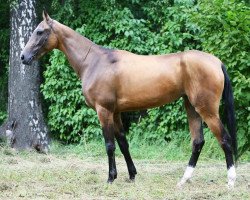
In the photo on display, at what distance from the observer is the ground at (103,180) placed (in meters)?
6.16

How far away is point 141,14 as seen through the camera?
39.7 feet

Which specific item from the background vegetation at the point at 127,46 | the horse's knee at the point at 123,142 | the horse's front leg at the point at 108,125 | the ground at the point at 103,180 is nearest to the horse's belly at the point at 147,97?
the horse's front leg at the point at 108,125

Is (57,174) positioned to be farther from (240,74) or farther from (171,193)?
(240,74)

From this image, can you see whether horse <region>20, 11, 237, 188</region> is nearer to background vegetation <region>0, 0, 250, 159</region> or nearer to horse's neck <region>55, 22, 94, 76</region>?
horse's neck <region>55, 22, 94, 76</region>

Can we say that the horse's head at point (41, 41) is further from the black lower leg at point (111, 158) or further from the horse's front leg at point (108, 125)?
the black lower leg at point (111, 158)

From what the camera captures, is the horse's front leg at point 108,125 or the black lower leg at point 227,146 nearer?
the black lower leg at point 227,146

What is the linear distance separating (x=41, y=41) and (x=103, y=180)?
2106 mm

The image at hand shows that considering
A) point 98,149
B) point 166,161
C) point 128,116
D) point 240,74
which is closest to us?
point 240,74

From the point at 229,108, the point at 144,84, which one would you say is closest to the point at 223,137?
the point at 229,108

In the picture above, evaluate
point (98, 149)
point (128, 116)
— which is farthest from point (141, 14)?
point (98, 149)

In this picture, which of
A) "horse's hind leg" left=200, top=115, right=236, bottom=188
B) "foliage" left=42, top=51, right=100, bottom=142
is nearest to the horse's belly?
"horse's hind leg" left=200, top=115, right=236, bottom=188

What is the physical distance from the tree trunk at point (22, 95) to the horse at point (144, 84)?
372cm

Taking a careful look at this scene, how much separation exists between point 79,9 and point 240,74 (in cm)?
458

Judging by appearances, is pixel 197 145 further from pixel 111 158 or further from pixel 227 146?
pixel 111 158
